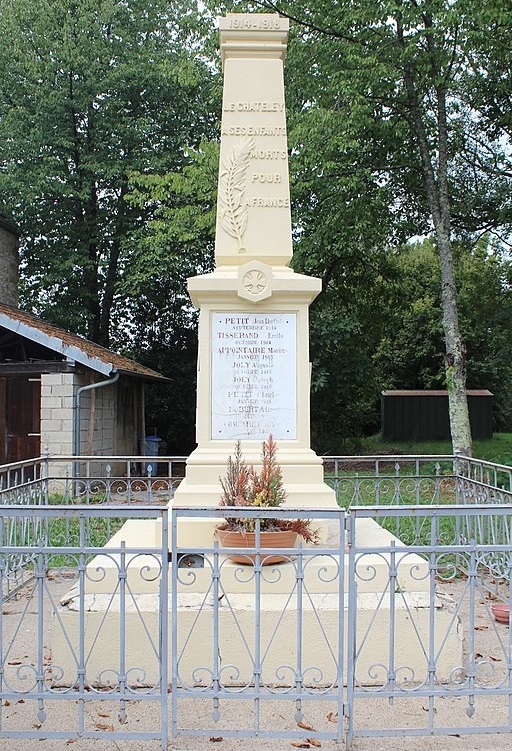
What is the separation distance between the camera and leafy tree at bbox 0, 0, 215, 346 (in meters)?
21.2

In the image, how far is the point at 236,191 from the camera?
261 inches

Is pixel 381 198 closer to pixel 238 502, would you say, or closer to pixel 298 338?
pixel 298 338

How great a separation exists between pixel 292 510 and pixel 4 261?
19057 mm

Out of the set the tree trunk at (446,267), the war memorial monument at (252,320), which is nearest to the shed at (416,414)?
the tree trunk at (446,267)

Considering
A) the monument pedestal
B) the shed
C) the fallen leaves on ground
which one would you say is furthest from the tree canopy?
the fallen leaves on ground

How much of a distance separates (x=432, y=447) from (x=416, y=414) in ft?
11.9

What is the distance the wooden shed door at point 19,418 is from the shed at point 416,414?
16.5m

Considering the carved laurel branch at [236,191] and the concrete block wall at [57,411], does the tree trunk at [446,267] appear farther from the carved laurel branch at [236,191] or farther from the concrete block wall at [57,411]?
the carved laurel branch at [236,191]

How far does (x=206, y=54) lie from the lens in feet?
59.2

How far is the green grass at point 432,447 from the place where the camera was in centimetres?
2273

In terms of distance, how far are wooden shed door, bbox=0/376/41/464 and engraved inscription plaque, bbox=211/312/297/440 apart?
9.72 m

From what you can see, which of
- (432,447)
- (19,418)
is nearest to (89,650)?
(19,418)

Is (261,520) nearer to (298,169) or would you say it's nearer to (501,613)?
(501,613)

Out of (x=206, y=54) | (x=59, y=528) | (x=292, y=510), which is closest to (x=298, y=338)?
(x=292, y=510)
